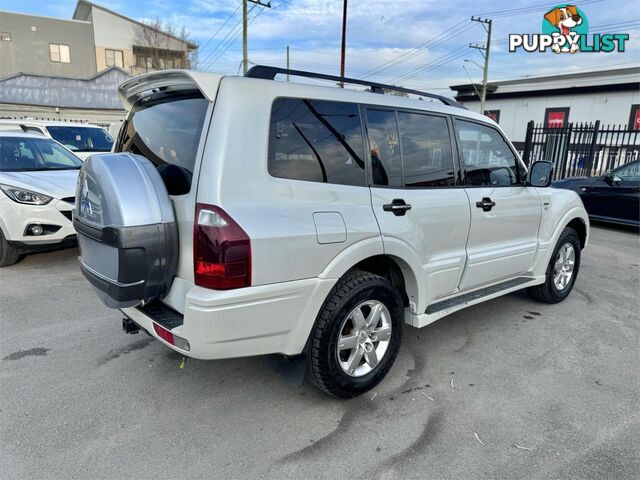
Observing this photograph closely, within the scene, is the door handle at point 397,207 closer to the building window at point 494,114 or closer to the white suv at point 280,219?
the white suv at point 280,219

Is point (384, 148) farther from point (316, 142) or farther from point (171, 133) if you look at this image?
point (171, 133)

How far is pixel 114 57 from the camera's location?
3725 cm

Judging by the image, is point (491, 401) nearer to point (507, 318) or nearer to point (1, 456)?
point (507, 318)

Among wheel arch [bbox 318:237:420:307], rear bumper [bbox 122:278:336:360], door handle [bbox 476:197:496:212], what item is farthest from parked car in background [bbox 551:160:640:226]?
rear bumper [bbox 122:278:336:360]

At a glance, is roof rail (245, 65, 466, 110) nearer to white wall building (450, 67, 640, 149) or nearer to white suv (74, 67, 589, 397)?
white suv (74, 67, 589, 397)

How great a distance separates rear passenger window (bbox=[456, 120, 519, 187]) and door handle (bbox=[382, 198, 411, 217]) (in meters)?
0.89

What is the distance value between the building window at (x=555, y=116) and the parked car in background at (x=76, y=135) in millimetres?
29015

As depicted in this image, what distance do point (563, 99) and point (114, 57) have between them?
36.4 meters

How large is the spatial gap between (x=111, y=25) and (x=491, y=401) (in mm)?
43245

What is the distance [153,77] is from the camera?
2.72 meters

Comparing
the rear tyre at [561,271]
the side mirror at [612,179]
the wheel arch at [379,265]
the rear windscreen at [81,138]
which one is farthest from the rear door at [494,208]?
the rear windscreen at [81,138]

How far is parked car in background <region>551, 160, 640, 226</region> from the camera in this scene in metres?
8.62

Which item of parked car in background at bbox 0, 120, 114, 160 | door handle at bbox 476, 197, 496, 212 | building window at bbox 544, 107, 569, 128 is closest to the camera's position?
door handle at bbox 476, 197, 496, 212

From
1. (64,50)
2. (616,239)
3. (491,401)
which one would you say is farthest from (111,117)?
(491,401)
